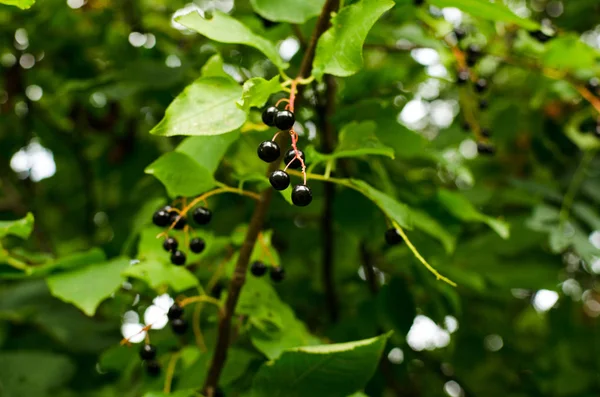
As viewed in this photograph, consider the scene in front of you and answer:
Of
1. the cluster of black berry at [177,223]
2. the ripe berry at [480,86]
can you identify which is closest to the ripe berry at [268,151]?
the cluster of black berry at [177,223]

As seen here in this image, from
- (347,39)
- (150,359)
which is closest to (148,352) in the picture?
(150,359)

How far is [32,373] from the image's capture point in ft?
Result: 5.34

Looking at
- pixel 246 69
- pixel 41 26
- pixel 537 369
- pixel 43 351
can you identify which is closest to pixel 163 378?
pixel 43 351

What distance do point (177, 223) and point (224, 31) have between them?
1.14 feet

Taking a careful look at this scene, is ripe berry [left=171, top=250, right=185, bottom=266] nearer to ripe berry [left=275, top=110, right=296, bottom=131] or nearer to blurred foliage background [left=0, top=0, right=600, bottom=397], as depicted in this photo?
blurred foliage background [left=0, top=0, right=600, bottom=397]

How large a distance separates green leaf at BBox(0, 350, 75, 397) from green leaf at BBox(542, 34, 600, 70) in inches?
57.5

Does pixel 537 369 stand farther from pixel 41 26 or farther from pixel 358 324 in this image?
pixel 41 26

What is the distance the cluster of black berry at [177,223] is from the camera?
1.04 metres

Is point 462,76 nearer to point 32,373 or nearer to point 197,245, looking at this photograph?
point 197,245

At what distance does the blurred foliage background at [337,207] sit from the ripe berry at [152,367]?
51mm

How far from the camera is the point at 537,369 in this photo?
7.10 feet

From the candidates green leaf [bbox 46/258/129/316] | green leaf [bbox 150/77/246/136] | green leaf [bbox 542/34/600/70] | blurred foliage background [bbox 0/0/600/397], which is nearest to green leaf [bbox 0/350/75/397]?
blurred foliage background [bbox 0/0/600/397]

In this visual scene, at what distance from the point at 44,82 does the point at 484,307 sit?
1750 millimetres

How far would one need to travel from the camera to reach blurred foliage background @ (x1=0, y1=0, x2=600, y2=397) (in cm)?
121
